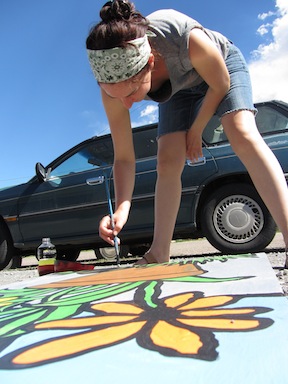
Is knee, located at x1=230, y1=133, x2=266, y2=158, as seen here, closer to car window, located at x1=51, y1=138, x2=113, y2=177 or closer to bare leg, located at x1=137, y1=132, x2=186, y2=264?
bare leg, located at x1=137, y1=132, x2=186, y2=264

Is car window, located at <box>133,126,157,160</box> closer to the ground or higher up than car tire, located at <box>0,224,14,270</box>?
higher up

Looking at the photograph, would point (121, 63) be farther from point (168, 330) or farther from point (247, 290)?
point (168, 330)

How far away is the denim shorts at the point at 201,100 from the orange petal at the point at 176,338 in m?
1.38

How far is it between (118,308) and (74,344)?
10.2 inches

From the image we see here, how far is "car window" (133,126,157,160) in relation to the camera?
430cm

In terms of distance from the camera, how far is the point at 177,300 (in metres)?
0.99

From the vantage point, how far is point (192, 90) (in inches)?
86.7

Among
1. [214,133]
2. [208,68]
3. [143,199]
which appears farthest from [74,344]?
[214,133]

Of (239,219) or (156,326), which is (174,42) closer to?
(156,326)

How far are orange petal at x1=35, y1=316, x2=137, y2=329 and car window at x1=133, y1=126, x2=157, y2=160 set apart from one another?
346cm

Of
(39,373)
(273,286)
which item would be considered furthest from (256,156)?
(39,373)

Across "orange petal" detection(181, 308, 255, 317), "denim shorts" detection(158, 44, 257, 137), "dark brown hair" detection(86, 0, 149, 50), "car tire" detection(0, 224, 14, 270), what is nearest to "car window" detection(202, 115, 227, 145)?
"denim shorts" detection(158, 44, 257, 137)

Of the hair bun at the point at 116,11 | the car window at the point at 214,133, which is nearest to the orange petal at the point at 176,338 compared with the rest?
the hair bun at the point at 116,11

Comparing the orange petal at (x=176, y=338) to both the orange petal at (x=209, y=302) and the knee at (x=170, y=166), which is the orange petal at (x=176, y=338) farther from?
the knee at (x=170, y=166)
